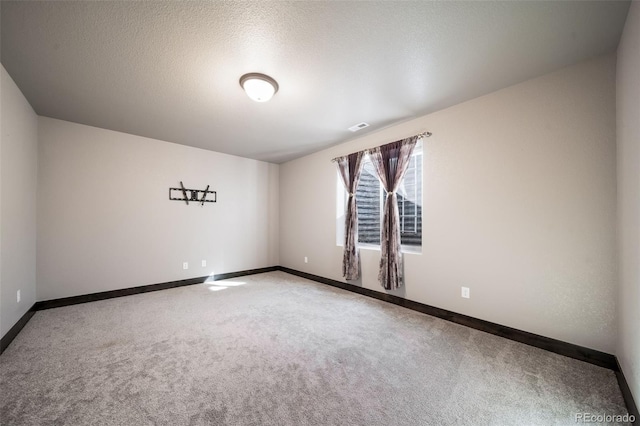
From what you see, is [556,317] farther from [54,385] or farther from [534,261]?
[54,385]

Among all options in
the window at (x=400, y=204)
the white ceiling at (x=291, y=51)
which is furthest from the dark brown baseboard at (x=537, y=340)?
the white ceiling at (x=291, y=51)

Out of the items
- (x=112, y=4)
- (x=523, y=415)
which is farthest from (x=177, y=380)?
(x=112, y=4)

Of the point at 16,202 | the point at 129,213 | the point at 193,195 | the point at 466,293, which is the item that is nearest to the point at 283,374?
the point at 466,293

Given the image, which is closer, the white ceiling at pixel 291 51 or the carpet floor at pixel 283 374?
the carpet floor at pixel 283 374

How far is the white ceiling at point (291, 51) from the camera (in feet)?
5.38

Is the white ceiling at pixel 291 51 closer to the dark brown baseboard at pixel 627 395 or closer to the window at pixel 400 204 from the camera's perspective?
the window at pixel 400 204

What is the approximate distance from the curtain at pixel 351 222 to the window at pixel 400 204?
0.12 meters

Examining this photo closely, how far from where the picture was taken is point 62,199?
3408mm

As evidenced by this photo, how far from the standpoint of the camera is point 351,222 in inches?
159

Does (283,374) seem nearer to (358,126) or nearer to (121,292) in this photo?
(358,126)

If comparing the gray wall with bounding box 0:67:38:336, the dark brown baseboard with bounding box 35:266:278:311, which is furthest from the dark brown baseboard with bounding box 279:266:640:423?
the gray wall with bounding box 0:67:38:336

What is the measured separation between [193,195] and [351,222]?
2894mm

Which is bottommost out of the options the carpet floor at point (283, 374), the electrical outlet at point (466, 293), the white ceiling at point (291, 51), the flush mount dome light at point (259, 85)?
the carpet floor at point (283, 374)

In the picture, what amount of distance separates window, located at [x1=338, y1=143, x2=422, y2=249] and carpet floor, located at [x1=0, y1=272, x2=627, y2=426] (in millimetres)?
1168
